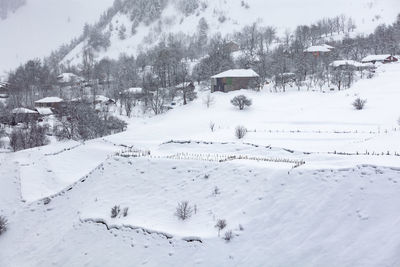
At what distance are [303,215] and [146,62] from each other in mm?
101977

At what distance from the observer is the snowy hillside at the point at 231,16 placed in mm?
138375

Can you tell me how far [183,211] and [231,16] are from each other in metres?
147

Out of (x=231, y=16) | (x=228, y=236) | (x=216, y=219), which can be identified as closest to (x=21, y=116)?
(x=216, y=219)

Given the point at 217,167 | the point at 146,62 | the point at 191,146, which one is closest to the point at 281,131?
the point at 191,146

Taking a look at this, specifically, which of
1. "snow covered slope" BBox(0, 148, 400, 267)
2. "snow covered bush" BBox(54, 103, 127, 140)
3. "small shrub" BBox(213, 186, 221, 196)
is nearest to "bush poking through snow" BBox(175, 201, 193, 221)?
"snow covered slope" BBox(0, 148, 400, 267)

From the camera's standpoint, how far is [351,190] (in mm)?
14422

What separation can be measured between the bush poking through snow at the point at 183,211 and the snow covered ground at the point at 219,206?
324mm

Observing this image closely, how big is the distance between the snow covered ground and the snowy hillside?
119406 millimetres

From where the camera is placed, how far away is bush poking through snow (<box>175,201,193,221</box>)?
16.2 metres

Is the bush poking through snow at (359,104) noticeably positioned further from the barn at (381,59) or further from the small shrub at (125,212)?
the barn at (381,59)

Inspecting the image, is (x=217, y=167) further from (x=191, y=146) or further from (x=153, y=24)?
(x=153, y=24)

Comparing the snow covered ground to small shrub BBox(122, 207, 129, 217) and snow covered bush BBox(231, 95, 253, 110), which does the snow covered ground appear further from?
snow covered bush BBox(231, 95, 253, 110)

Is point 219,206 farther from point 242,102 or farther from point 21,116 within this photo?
point 21,116

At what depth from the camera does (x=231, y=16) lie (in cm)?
15238
